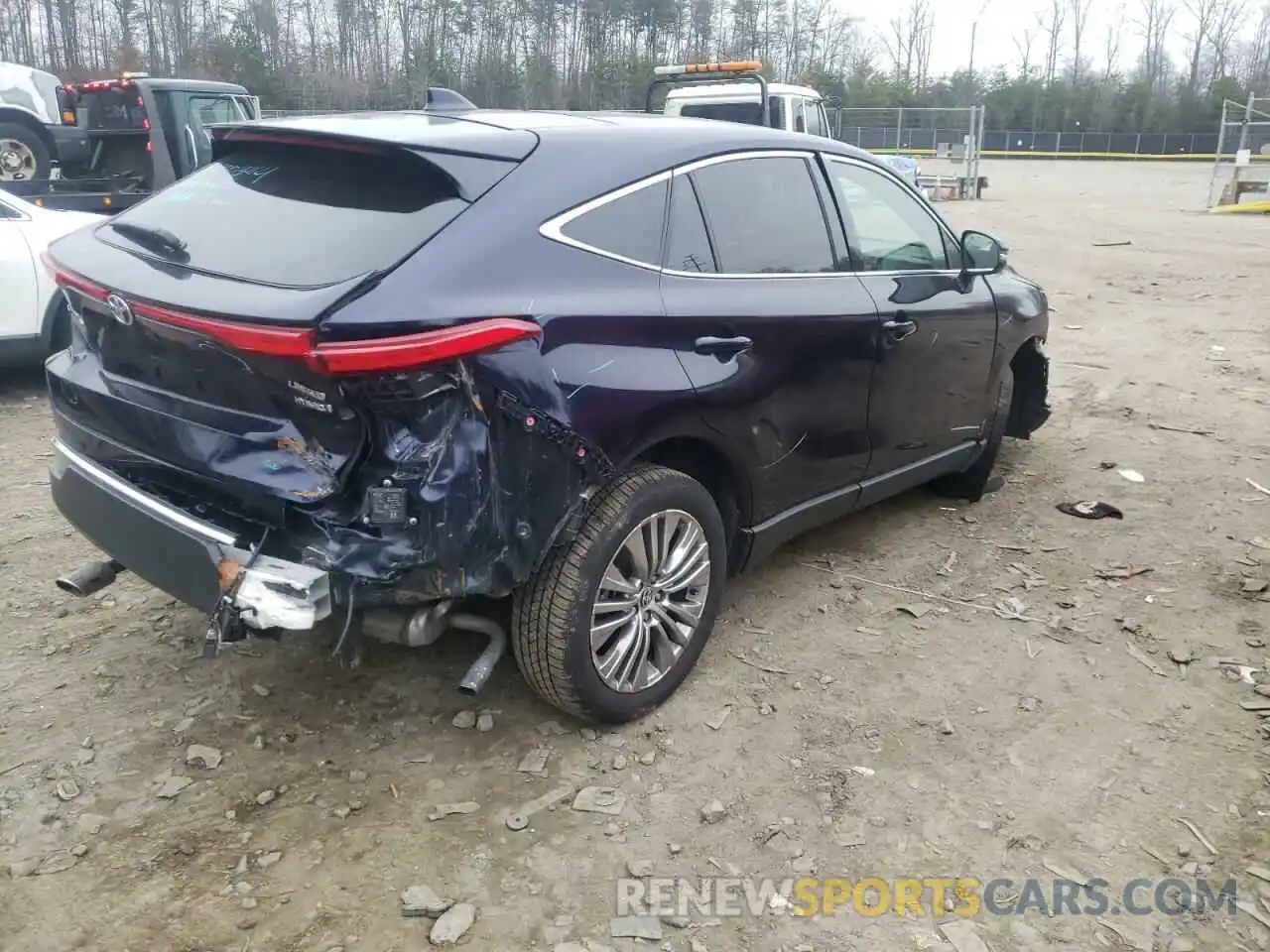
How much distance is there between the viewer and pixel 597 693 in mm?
3143

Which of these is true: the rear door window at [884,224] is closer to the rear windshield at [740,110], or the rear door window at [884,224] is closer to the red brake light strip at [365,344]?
the red brake light strip at [365,344]

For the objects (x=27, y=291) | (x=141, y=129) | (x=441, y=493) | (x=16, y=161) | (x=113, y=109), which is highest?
(x=113, y=109)

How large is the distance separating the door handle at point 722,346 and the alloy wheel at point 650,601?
50 centimetres

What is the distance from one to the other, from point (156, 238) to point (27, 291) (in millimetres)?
4047

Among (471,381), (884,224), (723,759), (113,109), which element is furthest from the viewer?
(113,109)

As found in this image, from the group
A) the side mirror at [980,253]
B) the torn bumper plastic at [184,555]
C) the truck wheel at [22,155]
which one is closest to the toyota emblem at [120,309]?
the torn bumper plastic at [184,555]

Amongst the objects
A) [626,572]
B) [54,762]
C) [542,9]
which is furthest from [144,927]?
[542,9]

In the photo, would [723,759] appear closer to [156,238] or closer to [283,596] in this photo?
[283,596]

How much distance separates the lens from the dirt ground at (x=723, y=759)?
8.49ft

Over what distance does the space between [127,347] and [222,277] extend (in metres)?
0.44

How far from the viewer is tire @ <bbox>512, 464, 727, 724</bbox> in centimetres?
298

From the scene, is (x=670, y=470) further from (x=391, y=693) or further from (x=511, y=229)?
(x=391, y=693)

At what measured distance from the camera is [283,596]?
264cm

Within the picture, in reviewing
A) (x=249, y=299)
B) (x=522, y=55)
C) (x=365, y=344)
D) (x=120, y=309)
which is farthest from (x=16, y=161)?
(x=522, y=55)
